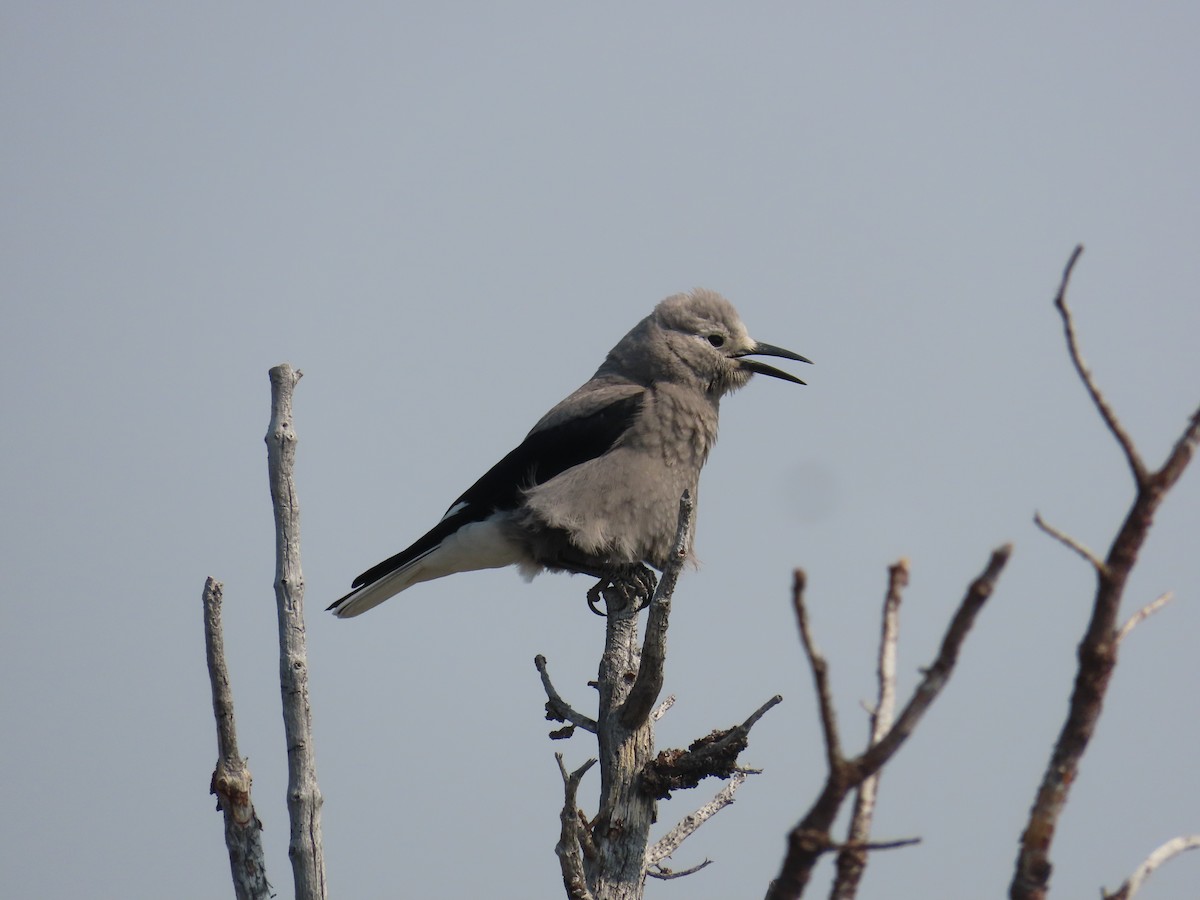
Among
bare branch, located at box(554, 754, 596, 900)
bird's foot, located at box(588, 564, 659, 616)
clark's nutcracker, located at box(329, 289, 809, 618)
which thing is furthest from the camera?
clark's nutcracker, located at box(329, 289, 809, 618)

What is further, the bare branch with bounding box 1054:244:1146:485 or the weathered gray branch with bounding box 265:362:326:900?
the weathered gray branch with bounding box 265:362:326:900

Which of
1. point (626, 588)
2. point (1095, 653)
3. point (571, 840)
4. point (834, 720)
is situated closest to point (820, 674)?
point (834, 720)

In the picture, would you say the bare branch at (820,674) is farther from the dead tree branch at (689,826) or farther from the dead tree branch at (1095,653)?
the dead tree branch at (689,826)

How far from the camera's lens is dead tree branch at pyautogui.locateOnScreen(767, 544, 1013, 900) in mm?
1271

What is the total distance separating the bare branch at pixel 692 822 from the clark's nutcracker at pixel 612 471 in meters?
1.30

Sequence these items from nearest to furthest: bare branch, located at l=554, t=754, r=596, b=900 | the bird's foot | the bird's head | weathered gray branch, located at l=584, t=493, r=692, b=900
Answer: bare branch, located at l=554, t=754, r=596, b=900
weathered gray branch, located at l=584, t=493, r=692, b=900
the bird's foot
the bird's head

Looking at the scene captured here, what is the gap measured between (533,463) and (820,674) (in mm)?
4436

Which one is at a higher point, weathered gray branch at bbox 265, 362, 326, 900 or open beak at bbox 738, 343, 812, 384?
open beak at bbox 738, 343, 812, 384

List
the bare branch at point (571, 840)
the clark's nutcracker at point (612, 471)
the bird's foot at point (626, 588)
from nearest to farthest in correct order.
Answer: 1. the bare branch at point (571, 840)
2. the bird's foot at point (626, 588)
3. the clark's nutcracker at point (612, 471)

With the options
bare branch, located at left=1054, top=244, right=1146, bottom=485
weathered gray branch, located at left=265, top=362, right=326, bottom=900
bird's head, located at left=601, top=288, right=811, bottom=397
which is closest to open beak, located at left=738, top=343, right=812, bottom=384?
bird's head, located at left=601, top=288, right=811, bottom=397

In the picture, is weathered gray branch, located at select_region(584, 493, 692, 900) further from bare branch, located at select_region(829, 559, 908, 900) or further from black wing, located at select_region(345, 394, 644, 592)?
bare branch, located at select_region(829, 559, 908, 900)

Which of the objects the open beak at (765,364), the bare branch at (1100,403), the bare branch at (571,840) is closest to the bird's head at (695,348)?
the open beak at (765,364)

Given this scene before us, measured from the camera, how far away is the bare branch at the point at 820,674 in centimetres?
129

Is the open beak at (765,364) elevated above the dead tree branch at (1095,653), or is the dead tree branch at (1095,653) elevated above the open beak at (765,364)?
the open beak at (765,364)
